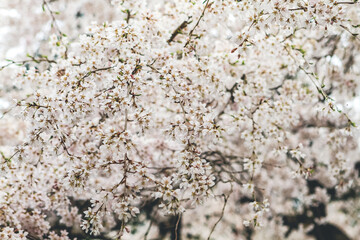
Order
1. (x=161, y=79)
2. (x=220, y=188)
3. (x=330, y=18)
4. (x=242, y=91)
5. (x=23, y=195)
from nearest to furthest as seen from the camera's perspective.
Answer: (x=330, y=18)
(x=161, y=79)
(x=23, y=195)
(x=242, y=91)
(x=220, y=188)

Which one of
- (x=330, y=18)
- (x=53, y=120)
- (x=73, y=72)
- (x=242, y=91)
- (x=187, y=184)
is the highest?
(x=242, y=91)

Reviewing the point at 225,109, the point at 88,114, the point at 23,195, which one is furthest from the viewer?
the point at 225,109

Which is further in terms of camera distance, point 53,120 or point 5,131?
point 5,131

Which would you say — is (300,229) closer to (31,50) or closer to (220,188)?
(220,188)

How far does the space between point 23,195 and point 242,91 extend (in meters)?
2.88

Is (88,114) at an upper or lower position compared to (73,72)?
lower

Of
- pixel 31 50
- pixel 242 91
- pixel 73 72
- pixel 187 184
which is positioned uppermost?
pixel 31 50

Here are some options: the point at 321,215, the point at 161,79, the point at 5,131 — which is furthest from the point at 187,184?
the point at 321,215

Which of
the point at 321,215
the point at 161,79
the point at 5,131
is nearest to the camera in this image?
the point at 161,79

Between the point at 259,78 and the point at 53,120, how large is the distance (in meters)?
2.46

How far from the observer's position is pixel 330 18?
7.48ft

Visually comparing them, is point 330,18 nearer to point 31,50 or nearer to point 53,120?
point 53,120

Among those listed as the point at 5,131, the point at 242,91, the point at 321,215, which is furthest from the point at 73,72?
the point at 321,215

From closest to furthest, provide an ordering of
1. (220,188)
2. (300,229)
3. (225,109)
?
(225,109)
(220,188)
(300,229)
